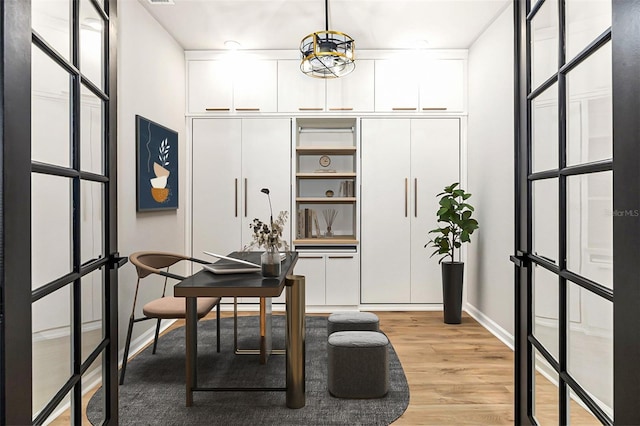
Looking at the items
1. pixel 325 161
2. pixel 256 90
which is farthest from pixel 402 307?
pixel 256 90

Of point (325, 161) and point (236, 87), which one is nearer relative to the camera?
point (236, 87)

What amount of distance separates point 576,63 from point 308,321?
11.2 feet

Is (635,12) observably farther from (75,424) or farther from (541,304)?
(75,424)

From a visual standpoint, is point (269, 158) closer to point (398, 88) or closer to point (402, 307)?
point (398, 88)

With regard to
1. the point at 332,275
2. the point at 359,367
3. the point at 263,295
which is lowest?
the point at 359,367

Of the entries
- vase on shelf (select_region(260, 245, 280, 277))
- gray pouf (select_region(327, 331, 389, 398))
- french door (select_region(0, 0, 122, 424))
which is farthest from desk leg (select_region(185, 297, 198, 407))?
gray pouf (select_region(327, 331, 389, 398))

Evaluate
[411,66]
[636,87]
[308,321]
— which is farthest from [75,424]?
[411,66]

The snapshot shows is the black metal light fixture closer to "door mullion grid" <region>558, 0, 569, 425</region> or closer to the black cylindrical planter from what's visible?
"door mullion grid" <region>558, 0, 569, 425</region>

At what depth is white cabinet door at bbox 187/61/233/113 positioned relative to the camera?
15.3 ft

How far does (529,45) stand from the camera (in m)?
1.71

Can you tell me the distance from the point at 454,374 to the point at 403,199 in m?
2.13

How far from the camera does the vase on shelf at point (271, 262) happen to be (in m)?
2.37

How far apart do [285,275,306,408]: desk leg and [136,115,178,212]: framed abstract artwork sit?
1.80m

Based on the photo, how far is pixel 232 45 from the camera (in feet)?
14.8
